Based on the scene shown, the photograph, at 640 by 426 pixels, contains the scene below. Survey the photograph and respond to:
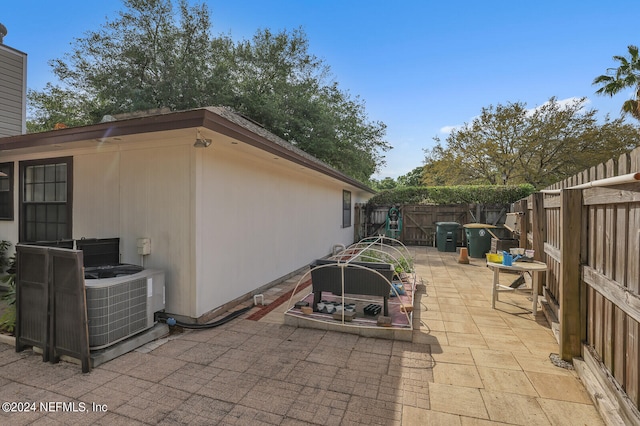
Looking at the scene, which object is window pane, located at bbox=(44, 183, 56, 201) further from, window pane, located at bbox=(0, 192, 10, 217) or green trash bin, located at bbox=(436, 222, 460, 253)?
green trash bin, located at bbox=(436, 222, 460, 253)

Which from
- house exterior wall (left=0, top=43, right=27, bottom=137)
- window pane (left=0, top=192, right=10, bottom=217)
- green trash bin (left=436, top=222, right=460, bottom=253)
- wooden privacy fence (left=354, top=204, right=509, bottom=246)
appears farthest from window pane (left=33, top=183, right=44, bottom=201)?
green trash bin (left=436, top=222, right=460, bottom=253)

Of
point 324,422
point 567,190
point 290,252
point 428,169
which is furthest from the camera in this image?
point 428,169

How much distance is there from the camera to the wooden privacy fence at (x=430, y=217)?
474 inches

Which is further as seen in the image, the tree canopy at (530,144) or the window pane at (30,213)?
the tree canopy at (530,144)

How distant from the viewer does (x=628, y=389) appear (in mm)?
1864

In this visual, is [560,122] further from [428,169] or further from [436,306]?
[436,306]

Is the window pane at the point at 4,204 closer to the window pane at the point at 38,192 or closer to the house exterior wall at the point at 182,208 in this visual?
the house exterior wall at the point at 182,208

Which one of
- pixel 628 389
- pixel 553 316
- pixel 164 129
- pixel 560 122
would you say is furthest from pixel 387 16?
pixel 560 122

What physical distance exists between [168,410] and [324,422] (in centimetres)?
112

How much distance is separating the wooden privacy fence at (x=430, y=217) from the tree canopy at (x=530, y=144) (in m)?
8.52

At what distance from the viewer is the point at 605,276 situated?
85.8 inches

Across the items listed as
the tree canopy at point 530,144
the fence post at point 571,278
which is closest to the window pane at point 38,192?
the fence post at point 571,278
